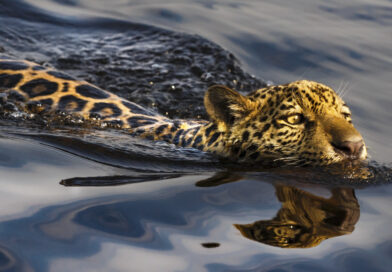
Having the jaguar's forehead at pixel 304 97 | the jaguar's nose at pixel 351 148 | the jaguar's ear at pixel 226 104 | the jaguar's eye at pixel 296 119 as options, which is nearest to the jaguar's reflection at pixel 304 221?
the jaguar's nose at pixel 351 148

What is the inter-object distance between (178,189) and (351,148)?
63.7 inches

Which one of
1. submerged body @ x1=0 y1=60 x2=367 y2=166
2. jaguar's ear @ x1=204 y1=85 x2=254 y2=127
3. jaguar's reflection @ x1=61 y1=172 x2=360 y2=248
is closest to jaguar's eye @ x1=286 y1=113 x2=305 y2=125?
submerged body @ x1=0 y1=60 x2=367 y2=166

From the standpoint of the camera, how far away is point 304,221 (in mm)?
5211

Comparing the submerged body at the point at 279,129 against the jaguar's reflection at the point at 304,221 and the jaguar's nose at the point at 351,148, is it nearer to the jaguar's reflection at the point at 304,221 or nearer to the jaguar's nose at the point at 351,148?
the jaguar's nose at the point at 351,148

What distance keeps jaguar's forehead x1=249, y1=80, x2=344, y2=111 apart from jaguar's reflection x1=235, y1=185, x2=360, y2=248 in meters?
0.92

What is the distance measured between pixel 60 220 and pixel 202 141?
7.62 feet

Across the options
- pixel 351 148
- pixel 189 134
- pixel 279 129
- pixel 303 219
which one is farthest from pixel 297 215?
pixel 189 134

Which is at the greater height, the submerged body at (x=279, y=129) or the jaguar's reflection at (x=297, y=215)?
the submerged body at (x=279, y=129)

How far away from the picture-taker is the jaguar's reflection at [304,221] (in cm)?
495

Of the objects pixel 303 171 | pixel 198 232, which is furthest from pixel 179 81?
pixel 198 232

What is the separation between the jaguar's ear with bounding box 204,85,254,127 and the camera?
257 inches

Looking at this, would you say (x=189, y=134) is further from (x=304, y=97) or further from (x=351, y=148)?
(x=351, y=148)

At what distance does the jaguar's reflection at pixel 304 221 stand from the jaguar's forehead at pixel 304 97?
924mm

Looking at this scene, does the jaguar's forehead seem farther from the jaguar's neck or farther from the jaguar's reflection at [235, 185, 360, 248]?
the jaguar's reflection at [235, 185, 360, 248]
